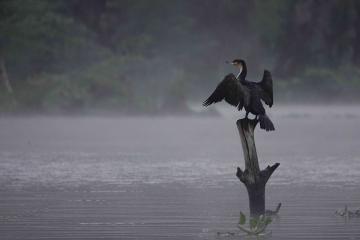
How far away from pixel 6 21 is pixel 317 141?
27.6 m

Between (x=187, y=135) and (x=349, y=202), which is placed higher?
(x=187, y=135)

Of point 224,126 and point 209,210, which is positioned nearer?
point 209,210

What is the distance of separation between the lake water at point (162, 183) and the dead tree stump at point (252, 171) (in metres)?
0.33

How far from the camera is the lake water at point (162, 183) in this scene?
14.8 metres

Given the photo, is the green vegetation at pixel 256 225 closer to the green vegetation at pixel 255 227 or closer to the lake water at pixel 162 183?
the green vegetation at pixel 255 227

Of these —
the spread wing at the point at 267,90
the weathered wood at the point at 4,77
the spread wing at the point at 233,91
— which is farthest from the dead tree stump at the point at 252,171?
the weathered wood at the point at 4,77

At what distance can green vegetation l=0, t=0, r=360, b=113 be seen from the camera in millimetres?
53719

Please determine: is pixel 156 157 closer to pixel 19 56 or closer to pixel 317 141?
pixel 317 141

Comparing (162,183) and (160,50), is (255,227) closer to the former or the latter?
(162,183)

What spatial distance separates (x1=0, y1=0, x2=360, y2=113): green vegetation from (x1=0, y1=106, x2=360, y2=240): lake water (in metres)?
14.2

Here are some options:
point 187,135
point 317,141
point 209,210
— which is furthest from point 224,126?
point 209,210

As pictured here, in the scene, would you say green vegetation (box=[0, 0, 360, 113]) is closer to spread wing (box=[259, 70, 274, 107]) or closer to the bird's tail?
spread wing (box=[259, 70, 274, 107])

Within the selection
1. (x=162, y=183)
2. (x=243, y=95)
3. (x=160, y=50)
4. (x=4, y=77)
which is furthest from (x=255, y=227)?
(x=160, y=50)

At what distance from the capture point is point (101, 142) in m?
33.2
